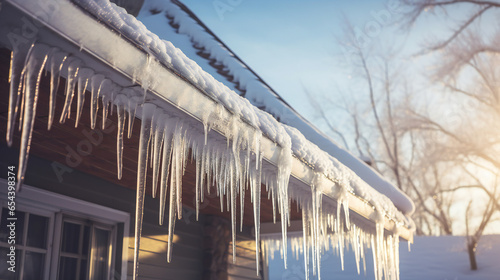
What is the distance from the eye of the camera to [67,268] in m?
3.87

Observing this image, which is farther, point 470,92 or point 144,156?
point 470,92

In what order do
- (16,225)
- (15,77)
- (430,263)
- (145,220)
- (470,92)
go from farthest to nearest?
(470,92), (430,263), (145,220), (16,225), (15,77)

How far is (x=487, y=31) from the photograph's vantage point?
1812 centimetres

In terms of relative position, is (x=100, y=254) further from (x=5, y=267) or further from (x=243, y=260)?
(x=243, y=260)

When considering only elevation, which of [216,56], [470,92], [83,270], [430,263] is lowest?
[83,270]

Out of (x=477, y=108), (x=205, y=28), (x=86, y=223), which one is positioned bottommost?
(x=86, y=223)

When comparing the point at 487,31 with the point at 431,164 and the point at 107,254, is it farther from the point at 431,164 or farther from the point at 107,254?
the point at 107,254

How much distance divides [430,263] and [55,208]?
14.9 meters

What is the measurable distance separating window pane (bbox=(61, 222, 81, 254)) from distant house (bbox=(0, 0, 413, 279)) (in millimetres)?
13

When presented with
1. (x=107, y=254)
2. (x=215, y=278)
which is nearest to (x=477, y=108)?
(x=215, y=278)

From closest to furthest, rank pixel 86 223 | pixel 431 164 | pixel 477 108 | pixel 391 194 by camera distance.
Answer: pixel 86 223 → pixel 391 194 → pixel 477 108 → pixel 431 164

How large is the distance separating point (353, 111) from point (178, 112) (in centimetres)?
2285

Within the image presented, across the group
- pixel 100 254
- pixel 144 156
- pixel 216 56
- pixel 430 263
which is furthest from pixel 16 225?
pixel 430 263

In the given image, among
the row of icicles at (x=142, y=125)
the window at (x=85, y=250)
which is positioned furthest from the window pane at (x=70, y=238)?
the row of icicles at (x=142, y=125)
